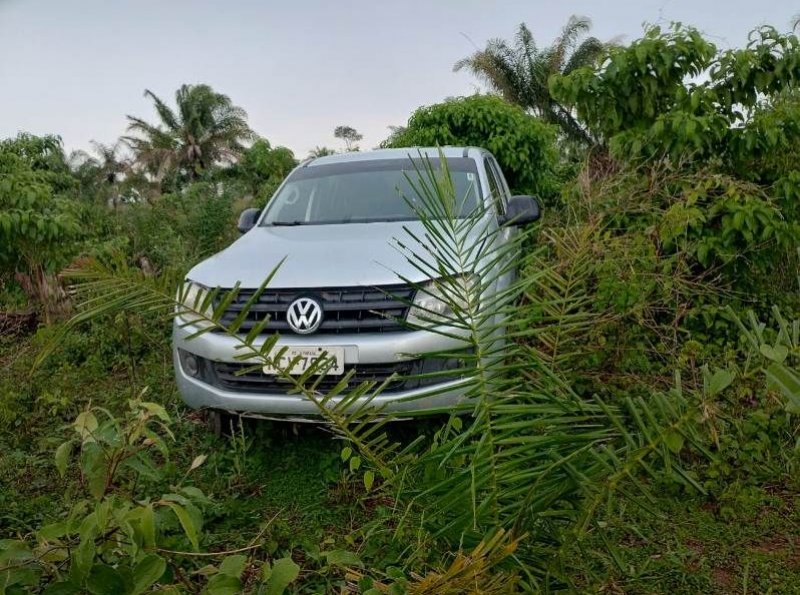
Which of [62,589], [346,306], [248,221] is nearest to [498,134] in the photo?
[248,221]

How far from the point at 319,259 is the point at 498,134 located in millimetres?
7833

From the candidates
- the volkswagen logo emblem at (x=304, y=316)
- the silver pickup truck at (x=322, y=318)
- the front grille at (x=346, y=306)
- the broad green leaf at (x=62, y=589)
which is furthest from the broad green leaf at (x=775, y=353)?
the volkswagen logo emblem at (x=304, y=316)

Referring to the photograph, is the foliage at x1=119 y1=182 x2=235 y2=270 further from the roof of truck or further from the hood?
the hood

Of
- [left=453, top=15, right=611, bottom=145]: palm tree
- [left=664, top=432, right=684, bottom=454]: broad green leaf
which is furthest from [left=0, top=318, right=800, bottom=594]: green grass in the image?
[left=453, top=15, right=611, bottom=145]: palm tree

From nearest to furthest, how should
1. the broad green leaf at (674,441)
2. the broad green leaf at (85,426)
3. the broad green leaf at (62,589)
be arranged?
the broad green leaf at (674,441) < the broad green leaf at (62,589) < the broad green leaf at (85,426)

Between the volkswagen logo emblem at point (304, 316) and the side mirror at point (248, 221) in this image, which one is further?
the side mirror at point (248, 221)

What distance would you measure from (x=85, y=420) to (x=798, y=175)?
14.4 feet

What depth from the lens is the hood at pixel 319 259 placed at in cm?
320

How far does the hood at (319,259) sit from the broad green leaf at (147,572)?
1859 mm

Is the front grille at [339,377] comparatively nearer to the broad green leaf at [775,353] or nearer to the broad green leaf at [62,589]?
the broad green leaf at [62,589]

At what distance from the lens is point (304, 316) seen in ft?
10.4

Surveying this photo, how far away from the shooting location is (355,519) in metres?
2.99

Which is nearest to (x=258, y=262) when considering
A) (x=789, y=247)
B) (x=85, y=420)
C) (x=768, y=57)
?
(x=85, y=420)

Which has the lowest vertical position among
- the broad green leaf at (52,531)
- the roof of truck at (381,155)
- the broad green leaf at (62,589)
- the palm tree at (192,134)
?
the broad green leaf at (62,589)
